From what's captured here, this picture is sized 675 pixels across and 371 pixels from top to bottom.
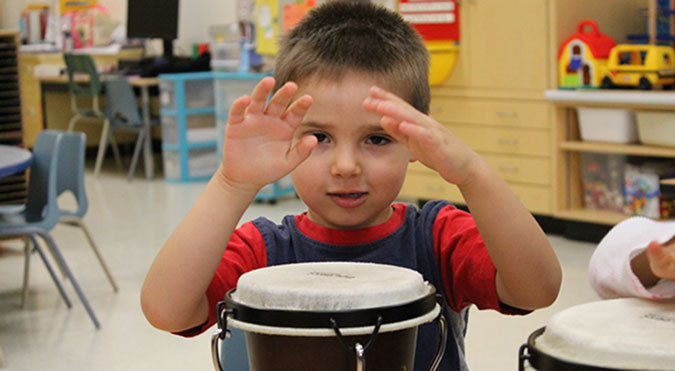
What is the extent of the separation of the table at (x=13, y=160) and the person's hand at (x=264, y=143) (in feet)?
6.84

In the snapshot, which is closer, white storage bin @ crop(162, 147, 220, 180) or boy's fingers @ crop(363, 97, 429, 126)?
boy's fingers @ crop(363, 97, 429, 126)

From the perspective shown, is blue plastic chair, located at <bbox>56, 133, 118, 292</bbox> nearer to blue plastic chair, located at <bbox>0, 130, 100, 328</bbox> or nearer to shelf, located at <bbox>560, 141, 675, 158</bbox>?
blue plastic chair, located at <bbox>0, 130, 100, 328</bbox>

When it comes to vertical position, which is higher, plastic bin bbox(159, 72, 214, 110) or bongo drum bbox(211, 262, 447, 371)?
plastic bin bbox(159, 72, 214, 110)

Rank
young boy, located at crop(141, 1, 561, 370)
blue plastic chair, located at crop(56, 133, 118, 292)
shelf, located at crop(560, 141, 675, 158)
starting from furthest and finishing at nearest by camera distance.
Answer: shelf, located at crop(560, 141, 675, 158) → blue plastic chair, located at crop(56, 133, 118, 292) → young boy, located at crop(141, 1, 561, 370)

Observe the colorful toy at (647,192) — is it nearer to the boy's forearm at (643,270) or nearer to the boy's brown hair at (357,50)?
the boy's brown hair at (357,50)

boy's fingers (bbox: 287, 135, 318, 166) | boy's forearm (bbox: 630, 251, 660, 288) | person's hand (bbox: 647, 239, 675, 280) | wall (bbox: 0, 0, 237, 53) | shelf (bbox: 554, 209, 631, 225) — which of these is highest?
wall (bbox: 0, 0, 237, 53)

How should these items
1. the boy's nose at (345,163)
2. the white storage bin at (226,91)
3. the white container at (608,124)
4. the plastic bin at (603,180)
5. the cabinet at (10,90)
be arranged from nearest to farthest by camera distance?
the boy's nose at (345,163) < the white container at (608,124) < the plastic bin at (603,180) < the cabinet at (10,90) < the white storage bin at (226,91)

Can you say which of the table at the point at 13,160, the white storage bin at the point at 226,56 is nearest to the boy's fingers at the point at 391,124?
the table at the point at 13,160

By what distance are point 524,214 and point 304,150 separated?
0.87 ft

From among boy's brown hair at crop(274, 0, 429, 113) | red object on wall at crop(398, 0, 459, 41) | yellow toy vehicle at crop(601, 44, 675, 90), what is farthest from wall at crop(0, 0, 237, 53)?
boy's brown hair at crop(274, 0, 429, 113)

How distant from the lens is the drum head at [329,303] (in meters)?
0.92

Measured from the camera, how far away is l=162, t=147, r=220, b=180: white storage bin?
6.61 metres

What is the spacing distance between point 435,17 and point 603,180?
119 cm

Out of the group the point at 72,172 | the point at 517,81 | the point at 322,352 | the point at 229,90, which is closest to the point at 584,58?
the point at 517,81
